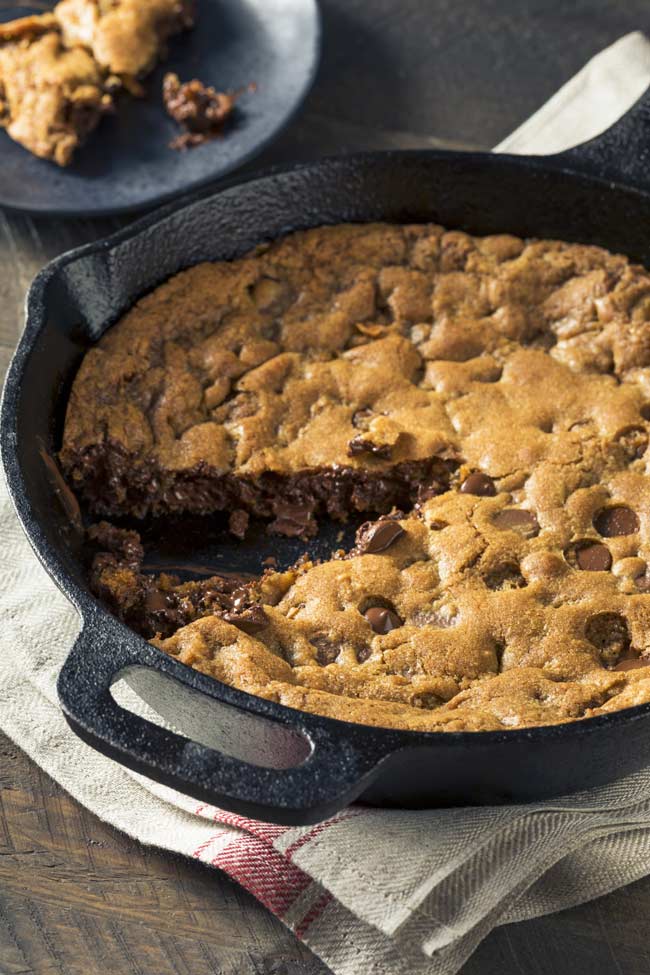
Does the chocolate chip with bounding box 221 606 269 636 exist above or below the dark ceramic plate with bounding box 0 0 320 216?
below

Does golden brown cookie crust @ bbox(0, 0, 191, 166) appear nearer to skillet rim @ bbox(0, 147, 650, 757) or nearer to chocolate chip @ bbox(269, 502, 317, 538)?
skillet rim @ bbox(0, 147, 650, 757)

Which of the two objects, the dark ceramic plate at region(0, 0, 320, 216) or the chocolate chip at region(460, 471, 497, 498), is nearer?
the chocolate chip at region(460, 471, 497, 498)

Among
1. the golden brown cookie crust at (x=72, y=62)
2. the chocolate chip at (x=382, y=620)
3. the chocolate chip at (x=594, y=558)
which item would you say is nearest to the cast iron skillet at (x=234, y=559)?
the chocolate chip at (x=382, y=620)

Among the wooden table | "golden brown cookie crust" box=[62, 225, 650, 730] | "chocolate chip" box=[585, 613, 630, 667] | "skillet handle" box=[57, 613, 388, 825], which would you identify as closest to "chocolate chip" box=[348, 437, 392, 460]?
"golden brown cookie crust" box=[62, 225, 650, 730]

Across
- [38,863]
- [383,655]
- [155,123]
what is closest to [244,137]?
[155,123]

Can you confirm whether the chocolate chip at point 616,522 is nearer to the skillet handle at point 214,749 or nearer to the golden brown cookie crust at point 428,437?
the golden brown cookie crust at point 428,437

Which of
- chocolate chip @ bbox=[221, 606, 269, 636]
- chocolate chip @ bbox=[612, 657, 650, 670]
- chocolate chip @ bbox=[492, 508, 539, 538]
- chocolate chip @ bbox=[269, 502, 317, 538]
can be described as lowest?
chocolate chip @ bbox=[612, 657, 650, 670]

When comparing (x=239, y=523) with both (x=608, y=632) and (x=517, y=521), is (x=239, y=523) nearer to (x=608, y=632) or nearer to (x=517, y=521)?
(x=517, y=521)
